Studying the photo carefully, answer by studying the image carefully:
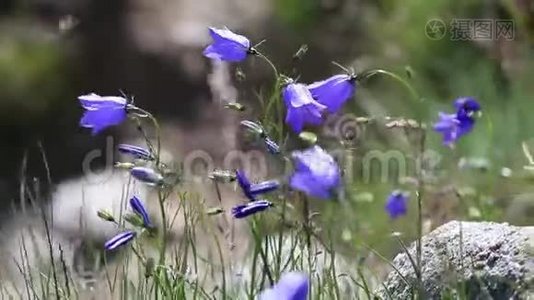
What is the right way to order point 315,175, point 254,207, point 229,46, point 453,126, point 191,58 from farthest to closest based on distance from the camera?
1. point 191,58
2. point 453,126
3. point 229,46
4. point 254,207
5. point 315,175

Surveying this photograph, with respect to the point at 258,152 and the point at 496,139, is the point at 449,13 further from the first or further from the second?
the point at 258,152

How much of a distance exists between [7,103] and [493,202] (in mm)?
3844

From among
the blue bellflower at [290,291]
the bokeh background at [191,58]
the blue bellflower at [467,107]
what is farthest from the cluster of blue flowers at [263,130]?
the bokeh background at [191,58]

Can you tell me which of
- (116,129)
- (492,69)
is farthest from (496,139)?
(116,129)

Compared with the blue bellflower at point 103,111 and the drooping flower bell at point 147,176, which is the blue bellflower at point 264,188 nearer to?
the drooping flower bell at point 147,176

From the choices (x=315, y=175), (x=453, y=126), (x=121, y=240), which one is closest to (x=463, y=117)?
(x=453, y=126)

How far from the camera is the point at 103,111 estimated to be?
2.36 meters

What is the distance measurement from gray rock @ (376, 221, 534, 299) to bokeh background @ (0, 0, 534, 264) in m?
2.55

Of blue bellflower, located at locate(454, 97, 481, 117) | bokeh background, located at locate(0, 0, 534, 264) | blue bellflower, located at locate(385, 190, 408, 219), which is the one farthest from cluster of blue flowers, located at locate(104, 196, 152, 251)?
bokeh background, located at locate(0, 0, 534, 264)

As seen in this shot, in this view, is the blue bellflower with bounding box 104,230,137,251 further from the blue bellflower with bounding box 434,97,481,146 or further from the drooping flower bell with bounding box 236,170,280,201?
the blue bellflower with bounding box 434,97,481,146

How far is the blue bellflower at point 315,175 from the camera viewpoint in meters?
1.78

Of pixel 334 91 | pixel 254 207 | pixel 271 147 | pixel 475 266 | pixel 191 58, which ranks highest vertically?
pixel 191 58

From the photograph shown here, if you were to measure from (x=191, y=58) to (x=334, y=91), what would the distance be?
15.8 ft

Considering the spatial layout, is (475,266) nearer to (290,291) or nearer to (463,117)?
(463,117)
